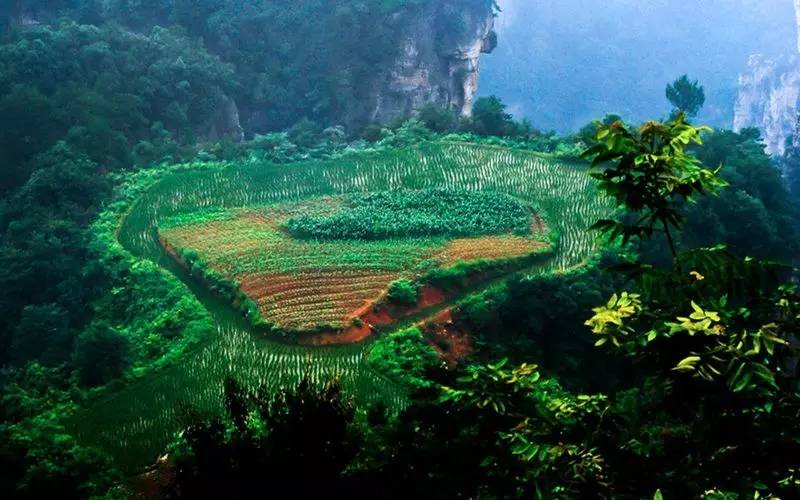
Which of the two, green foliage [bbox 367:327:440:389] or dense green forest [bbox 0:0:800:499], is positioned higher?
Answer: dense green forest [bbox 0:0:800:499]

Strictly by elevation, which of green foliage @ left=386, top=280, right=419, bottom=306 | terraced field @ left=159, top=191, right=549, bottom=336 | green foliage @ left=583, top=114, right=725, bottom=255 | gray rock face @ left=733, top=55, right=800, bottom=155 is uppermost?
gray rock face @ left=733, top=55, right=800, bottom=155

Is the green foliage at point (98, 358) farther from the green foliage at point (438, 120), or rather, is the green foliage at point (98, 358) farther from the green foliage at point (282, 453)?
the green foliage at point (438, 120)

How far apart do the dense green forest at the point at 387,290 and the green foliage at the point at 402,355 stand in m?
0.03

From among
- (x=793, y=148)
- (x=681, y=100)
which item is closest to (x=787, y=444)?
(x=681, y=100)

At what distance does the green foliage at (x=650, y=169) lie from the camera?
3.24m

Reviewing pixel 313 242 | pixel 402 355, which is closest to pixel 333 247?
pixel 313 242

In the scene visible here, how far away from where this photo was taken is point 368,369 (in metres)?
8.47

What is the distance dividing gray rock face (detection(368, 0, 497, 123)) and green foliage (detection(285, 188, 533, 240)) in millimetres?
9340

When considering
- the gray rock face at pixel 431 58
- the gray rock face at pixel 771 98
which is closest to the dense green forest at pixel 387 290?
the gray rock face at pixel 431 58

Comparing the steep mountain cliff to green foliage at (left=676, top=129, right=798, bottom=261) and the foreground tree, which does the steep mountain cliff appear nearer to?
green foliage at (left=676, top=129, right=798, bottom=261)

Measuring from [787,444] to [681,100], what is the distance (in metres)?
14.5

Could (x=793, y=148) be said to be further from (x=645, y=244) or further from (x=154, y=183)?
(x=154, y=183)

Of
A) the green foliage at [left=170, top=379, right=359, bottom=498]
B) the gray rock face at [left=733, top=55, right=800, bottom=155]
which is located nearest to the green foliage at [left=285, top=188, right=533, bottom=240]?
the green foliage at [left=170, top=379, right=359, bottom=498]

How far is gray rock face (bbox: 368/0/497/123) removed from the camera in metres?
21.4
